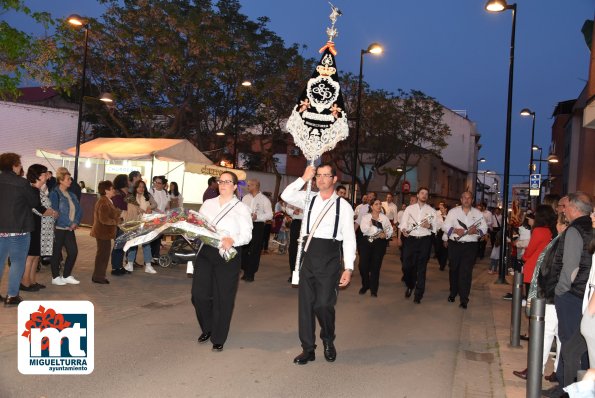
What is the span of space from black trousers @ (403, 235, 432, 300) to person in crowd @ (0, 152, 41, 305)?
21.3 ft

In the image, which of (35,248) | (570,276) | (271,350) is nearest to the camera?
(570,276)

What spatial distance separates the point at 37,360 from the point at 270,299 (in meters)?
6.47

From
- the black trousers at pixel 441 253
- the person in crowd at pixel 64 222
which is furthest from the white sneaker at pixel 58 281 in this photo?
the black trousers at pixel 441 253

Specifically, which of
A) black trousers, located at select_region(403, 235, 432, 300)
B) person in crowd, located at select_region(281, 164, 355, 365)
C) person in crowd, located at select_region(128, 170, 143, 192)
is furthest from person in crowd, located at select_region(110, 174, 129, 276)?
person in crowd, located at select_region(281, 164, 355, 365)

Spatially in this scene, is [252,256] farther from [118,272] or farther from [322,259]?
[322,259]

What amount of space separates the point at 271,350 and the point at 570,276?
3.38 m

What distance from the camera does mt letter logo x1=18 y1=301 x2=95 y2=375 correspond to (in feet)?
15.1

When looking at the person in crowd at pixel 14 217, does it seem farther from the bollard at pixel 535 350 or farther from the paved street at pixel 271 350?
the bollard at pixel 535 350

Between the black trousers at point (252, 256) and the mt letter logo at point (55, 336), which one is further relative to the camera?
the black trousers at point (252, 256)

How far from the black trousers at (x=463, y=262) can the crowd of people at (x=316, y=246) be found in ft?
0.06

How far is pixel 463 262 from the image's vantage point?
11.3m

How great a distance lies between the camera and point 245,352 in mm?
7102

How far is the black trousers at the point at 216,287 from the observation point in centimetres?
707

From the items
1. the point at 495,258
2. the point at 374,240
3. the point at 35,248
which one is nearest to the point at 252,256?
the point at 374,240
